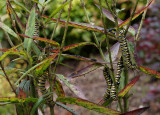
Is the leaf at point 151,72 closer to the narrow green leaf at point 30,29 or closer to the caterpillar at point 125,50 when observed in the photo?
the caterpillar at point 125,50

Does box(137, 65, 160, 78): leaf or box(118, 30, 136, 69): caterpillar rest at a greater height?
box(118, 30, 136, 69): caterpillar

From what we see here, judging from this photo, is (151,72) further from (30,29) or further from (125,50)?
(30,29)

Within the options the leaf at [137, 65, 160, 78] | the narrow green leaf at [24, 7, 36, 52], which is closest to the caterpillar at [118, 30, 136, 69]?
the leaf at [137, 65, 160, 78]

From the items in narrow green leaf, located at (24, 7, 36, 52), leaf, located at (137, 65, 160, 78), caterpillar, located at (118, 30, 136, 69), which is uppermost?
narrow green leaf, located at (24, 7, 36, 52)

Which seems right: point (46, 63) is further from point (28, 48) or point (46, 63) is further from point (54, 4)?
point (54, 4)

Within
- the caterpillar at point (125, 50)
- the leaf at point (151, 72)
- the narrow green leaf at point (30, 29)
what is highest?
the narrow green leaf at point (30, 29)

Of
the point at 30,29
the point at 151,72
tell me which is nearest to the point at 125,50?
the point at 151,72

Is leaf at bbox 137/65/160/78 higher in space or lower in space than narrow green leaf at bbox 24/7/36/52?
lower

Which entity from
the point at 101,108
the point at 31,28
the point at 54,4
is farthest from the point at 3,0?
the point at 54,4

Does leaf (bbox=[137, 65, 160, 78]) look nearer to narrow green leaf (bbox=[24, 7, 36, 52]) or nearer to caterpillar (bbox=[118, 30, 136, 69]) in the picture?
caterpillar (bbox=[118, 30, 136, 69])

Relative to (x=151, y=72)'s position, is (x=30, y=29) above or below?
above

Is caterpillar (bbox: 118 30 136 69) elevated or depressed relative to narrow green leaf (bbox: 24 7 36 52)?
depressed

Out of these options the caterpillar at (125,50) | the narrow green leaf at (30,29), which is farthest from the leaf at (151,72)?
the narrow green leaf at (30,29)
